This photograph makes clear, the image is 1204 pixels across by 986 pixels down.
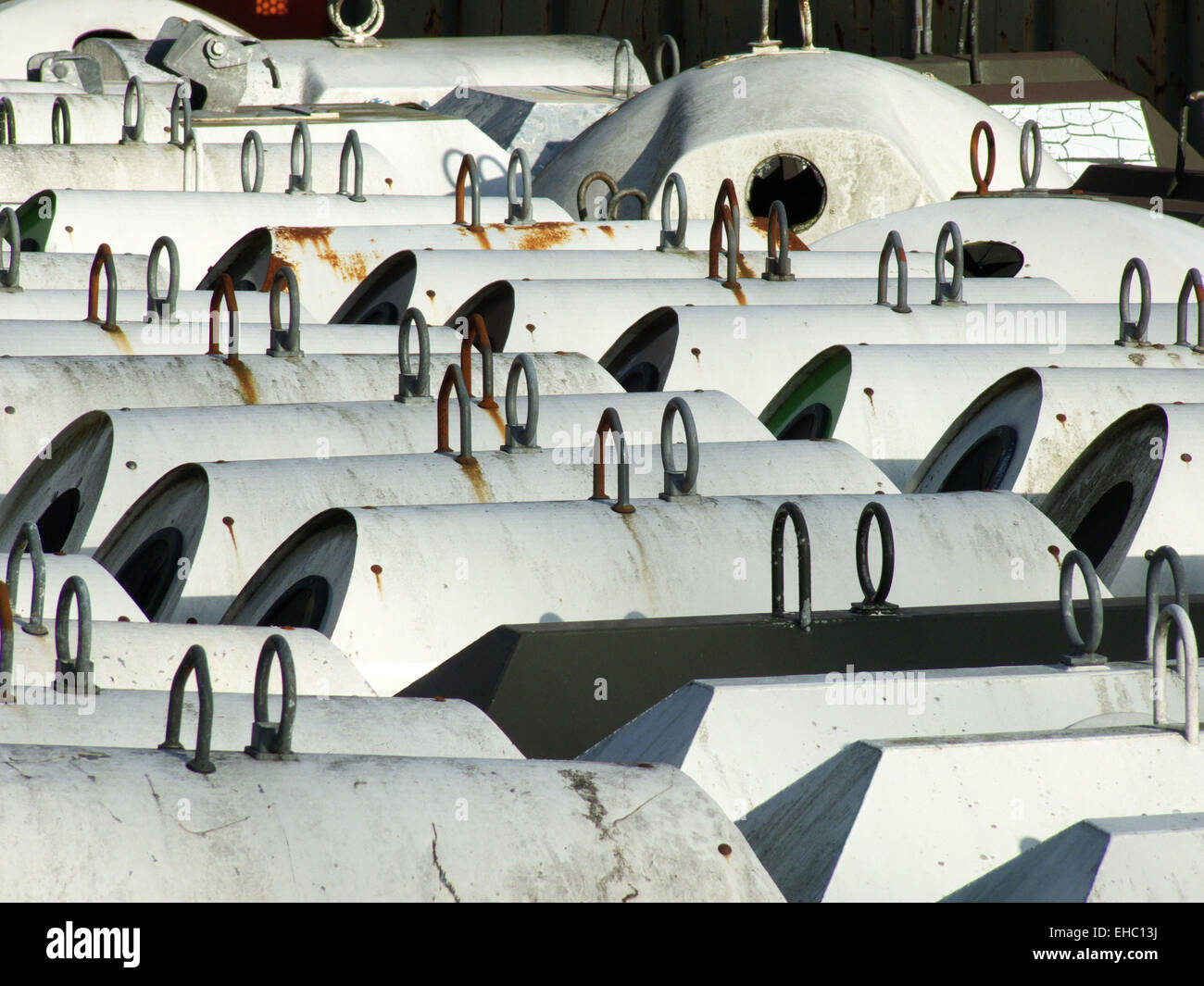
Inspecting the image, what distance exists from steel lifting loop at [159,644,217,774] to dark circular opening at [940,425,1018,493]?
3.54m

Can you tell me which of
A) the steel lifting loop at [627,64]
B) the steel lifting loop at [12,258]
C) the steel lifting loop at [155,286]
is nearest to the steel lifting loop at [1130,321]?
the steel lifting loop at [155,286]

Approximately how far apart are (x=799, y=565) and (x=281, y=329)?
263 cm

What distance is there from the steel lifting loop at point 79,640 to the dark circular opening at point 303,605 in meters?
0.96

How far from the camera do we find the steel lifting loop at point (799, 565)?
4.13 meters

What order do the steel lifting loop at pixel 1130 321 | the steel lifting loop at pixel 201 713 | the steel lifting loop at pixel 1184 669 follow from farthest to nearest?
the steel lifting loop at pixel 1130 321 → the steel lifting loop at pixel 1184 669 → the steel lifting loop at pixel 201 713

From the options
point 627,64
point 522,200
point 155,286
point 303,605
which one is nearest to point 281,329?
point 155,286

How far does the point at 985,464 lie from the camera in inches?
236

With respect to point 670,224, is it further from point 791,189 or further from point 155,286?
point 155,286

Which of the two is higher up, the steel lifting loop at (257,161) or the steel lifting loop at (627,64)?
the steel lifting loop at (627,64)

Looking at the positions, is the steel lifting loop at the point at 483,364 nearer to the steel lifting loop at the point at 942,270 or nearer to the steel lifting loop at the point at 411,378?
the steel lifting loop at the point at 411,378

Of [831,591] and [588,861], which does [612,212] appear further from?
[588,861]

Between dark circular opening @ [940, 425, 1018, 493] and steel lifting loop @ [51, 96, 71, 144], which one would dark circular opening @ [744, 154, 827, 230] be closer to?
steel lifting loop @ [51, 96, 71, 144]
